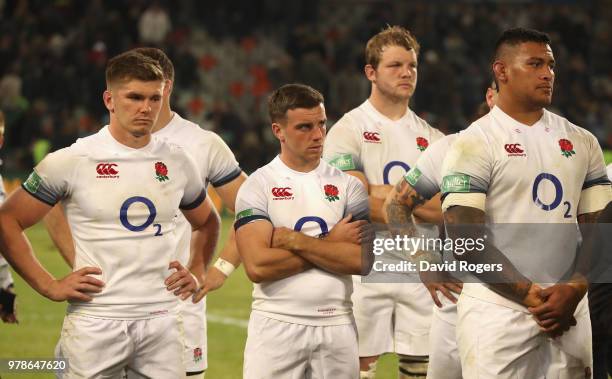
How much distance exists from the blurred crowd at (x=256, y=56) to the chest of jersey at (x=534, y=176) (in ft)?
55.8

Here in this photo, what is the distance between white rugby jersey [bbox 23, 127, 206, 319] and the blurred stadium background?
45.0 feet

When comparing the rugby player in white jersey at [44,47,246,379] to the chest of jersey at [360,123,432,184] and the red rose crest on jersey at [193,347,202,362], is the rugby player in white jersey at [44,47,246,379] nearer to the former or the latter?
the red rose crest on jersey at [193,347,202,362]

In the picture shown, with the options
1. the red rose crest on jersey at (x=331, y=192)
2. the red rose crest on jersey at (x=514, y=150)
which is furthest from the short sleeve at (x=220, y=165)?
the red rose crest on jersey at (x=514, y=150)

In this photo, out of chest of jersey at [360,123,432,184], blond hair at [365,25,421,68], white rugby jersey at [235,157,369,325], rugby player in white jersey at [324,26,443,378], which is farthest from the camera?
blond hair at [365,25,421,68]

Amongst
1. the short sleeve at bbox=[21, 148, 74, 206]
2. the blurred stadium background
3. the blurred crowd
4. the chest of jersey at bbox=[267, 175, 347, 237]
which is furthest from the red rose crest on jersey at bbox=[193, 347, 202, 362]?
the blurred crowd

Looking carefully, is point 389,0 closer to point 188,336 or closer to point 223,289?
point 223,289

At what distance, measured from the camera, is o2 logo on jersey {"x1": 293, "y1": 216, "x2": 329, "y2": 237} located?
6.19m

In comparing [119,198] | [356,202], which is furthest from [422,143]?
[119,198]

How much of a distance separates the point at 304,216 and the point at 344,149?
168 centimetres

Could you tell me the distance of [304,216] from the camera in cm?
620

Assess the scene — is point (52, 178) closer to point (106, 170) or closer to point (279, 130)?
point (106, 170)

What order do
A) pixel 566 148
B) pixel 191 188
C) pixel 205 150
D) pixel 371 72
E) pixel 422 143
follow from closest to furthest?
pixel 566 148, pixel 191 188, pixel 205 150, pixel 422 143, pixel 371 72

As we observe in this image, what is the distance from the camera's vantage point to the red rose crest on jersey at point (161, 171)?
6012 mm

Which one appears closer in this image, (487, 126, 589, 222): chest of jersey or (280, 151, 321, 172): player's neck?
(487, 126, 589, 222): chest of jersey
